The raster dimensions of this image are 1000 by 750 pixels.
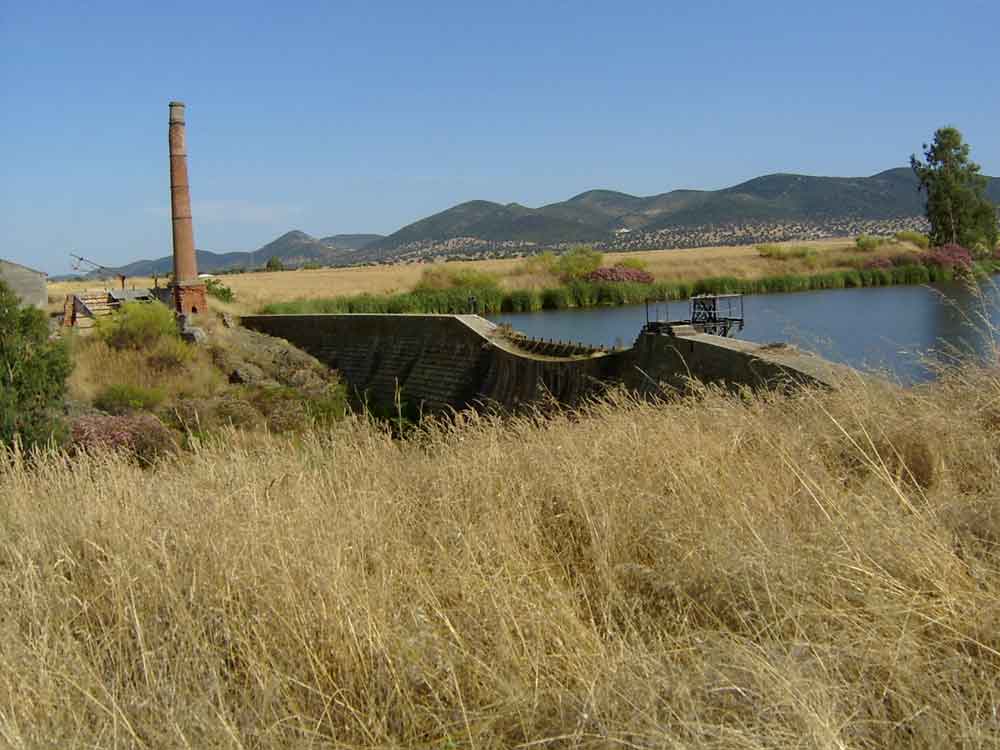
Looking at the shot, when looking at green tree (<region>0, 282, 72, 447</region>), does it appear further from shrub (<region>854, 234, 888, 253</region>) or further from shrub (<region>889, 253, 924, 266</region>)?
shrub (<region>854, 234, 888, 253</region>)

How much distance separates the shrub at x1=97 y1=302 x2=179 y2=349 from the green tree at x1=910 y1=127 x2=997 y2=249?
43678 mm

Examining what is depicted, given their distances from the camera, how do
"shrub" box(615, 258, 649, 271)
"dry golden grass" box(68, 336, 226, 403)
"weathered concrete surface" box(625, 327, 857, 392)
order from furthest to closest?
"shrub" box(615, 258, 649, 271) < "dry golden grass" box(68, 336, 226, 403) < "weathered concrete surface" box(625, 327, 857, 392)

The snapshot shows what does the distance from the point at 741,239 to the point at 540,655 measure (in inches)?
7009

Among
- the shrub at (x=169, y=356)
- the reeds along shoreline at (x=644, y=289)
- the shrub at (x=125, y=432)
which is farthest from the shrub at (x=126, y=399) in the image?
the reeds along shoreline at (x=644, y=289)

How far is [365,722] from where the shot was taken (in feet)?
8.85

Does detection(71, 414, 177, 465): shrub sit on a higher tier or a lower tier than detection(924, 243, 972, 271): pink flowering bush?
lower

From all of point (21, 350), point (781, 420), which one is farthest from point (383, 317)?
point (781, 420)

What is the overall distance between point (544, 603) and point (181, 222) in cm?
3580

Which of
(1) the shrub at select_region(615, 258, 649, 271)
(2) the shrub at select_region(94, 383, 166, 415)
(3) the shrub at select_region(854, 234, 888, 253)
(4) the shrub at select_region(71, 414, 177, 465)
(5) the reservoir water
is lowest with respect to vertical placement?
(2) the shrub at select_region(94, 383, 166, 415)

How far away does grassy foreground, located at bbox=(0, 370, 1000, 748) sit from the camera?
8.05 ft

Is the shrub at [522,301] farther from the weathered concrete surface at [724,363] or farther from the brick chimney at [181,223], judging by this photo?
the weathered concrete surface at [724,363]

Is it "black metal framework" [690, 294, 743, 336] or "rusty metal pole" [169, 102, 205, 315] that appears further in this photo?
"rusty metal pole" [169, 102, 205, 315]

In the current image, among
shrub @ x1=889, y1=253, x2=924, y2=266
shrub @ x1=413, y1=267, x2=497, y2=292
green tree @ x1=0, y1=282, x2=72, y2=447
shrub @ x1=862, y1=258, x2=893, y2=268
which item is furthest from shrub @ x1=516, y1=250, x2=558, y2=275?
green tree @ x1=0, y1=282, x2=72, y2=447

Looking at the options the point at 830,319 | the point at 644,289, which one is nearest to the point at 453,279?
the point at 644,289
